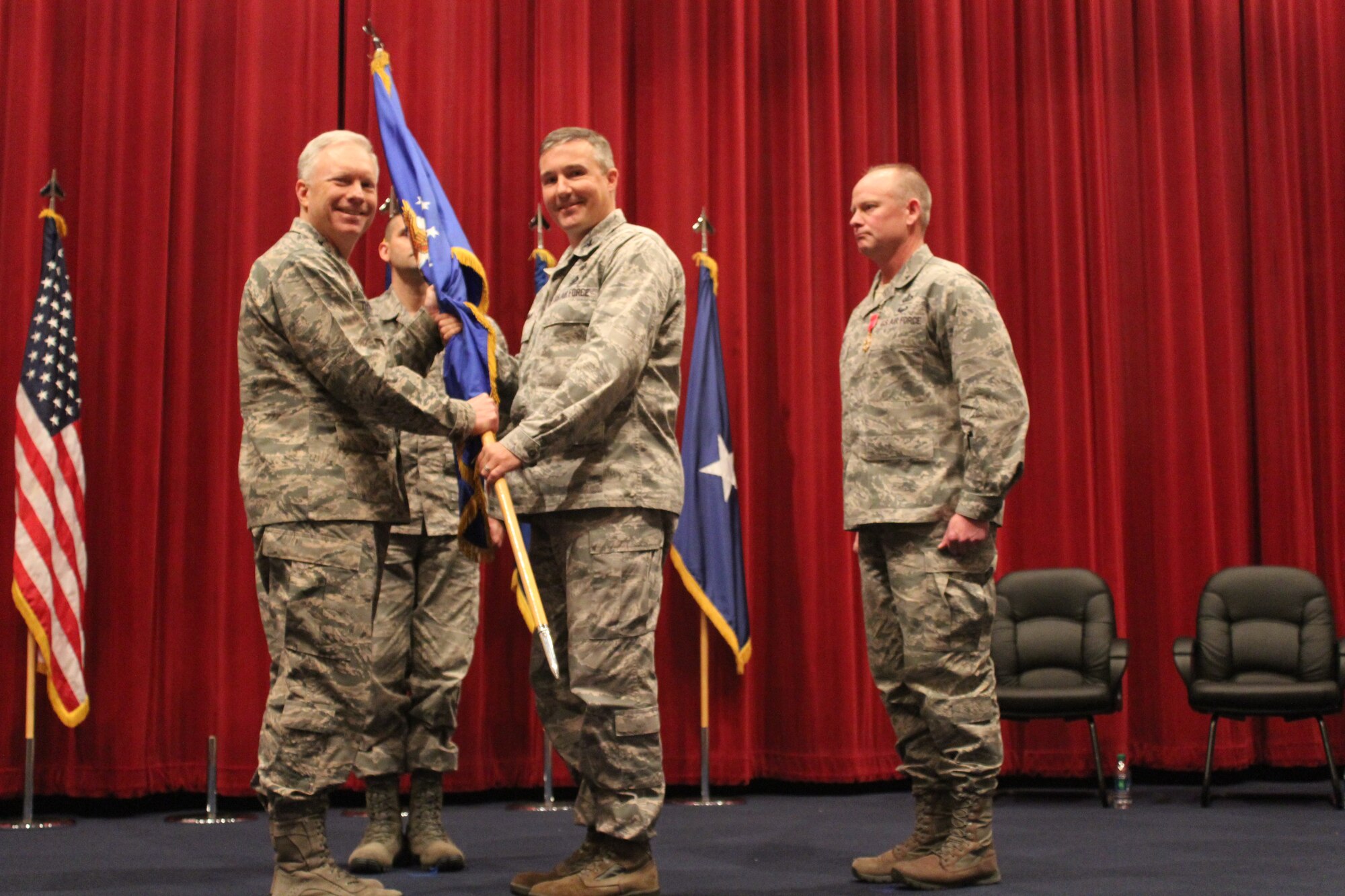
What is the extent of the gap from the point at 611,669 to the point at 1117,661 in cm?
279

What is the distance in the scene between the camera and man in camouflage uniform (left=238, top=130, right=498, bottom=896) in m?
2.47

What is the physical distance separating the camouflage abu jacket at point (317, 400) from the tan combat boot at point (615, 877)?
0.85 meters

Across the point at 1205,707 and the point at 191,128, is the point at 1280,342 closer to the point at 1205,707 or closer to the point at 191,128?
the point at 1205,707

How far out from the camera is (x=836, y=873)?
10.0 ft

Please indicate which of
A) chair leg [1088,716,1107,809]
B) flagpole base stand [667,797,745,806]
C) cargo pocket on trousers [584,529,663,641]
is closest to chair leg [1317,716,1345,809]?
chair leg [1088,716,1107,809]

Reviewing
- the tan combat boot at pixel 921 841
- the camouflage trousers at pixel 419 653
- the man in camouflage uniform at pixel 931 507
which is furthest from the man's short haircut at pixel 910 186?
the camouflage trousers at pixel 419 653

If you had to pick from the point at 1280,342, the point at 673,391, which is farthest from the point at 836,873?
the point at 1280,342

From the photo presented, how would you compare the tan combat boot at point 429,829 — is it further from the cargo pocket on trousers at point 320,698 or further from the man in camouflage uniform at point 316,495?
the cargo pocket on trousers at point 320,698

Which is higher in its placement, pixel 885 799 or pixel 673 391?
pixel 673 391

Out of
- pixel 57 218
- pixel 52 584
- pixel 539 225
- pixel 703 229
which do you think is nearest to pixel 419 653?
pixel 52 584

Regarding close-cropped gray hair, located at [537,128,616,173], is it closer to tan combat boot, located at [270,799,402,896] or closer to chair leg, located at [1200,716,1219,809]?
tan combat boot, located at [270,799,402,896]

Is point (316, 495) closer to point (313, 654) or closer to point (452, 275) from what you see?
point (313, 654)

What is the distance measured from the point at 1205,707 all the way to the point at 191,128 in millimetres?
4578

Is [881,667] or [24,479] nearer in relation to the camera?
[881,667]
